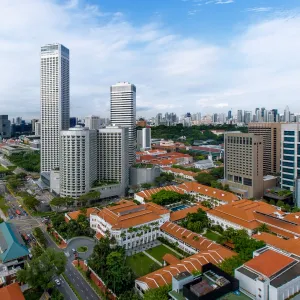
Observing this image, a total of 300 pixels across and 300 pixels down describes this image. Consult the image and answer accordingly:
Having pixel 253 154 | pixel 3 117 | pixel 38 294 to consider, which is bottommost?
pixel 38 294

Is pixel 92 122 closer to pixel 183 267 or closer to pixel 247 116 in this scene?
pixel 183 267

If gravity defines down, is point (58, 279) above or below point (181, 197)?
below

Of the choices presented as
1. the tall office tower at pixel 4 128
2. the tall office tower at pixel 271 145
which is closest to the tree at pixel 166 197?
the tall office tower at pixel 271 145

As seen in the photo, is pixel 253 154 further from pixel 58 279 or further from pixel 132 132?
pixel 58 279

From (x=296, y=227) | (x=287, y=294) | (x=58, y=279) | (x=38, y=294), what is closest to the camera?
(x=287, y=294)

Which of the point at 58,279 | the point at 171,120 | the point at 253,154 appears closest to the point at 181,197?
the point at 253,154

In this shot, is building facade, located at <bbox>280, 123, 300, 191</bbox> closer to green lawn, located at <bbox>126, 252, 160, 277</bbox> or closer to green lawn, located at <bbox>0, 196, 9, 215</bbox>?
green lawn, located at <bbox>126, 252, 160, 277</bbox>
